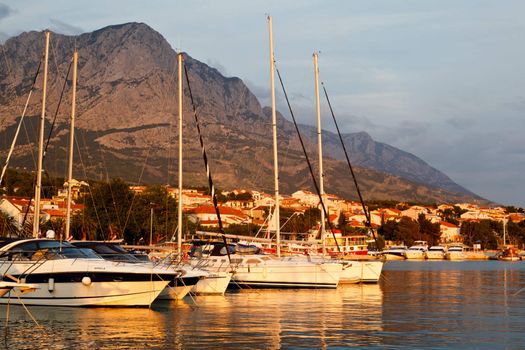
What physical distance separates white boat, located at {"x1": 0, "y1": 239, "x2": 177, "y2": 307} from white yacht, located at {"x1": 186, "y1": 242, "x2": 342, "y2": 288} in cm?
1253

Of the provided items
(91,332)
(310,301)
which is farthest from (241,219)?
(91,332)

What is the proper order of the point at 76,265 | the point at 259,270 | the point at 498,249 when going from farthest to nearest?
the point at 498,249 → the point at 259,270 → the point at 76,265

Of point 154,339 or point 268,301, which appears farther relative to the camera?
point 268,301

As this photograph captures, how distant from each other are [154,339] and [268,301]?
13.6 metres

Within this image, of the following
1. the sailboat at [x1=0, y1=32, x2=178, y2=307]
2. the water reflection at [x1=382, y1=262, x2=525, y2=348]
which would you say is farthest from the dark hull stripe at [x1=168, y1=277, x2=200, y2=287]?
the water reflection at [x1=382, y1=262, x2=525, y2=348]

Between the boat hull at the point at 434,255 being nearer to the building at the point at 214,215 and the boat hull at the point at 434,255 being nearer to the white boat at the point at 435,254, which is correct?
the white boat at the point at 435,254

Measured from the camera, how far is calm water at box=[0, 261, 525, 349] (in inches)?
922

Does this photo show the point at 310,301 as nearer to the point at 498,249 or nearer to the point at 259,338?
the point at 259,338

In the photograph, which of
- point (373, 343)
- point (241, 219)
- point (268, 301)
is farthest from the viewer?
point (241, 219)

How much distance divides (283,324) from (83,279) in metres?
7.92

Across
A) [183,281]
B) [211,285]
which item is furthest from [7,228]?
[183,281]

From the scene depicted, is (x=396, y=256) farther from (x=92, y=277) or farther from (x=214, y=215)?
(x=92, y=277)

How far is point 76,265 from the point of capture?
30.4 m

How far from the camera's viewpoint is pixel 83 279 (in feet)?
99.3
